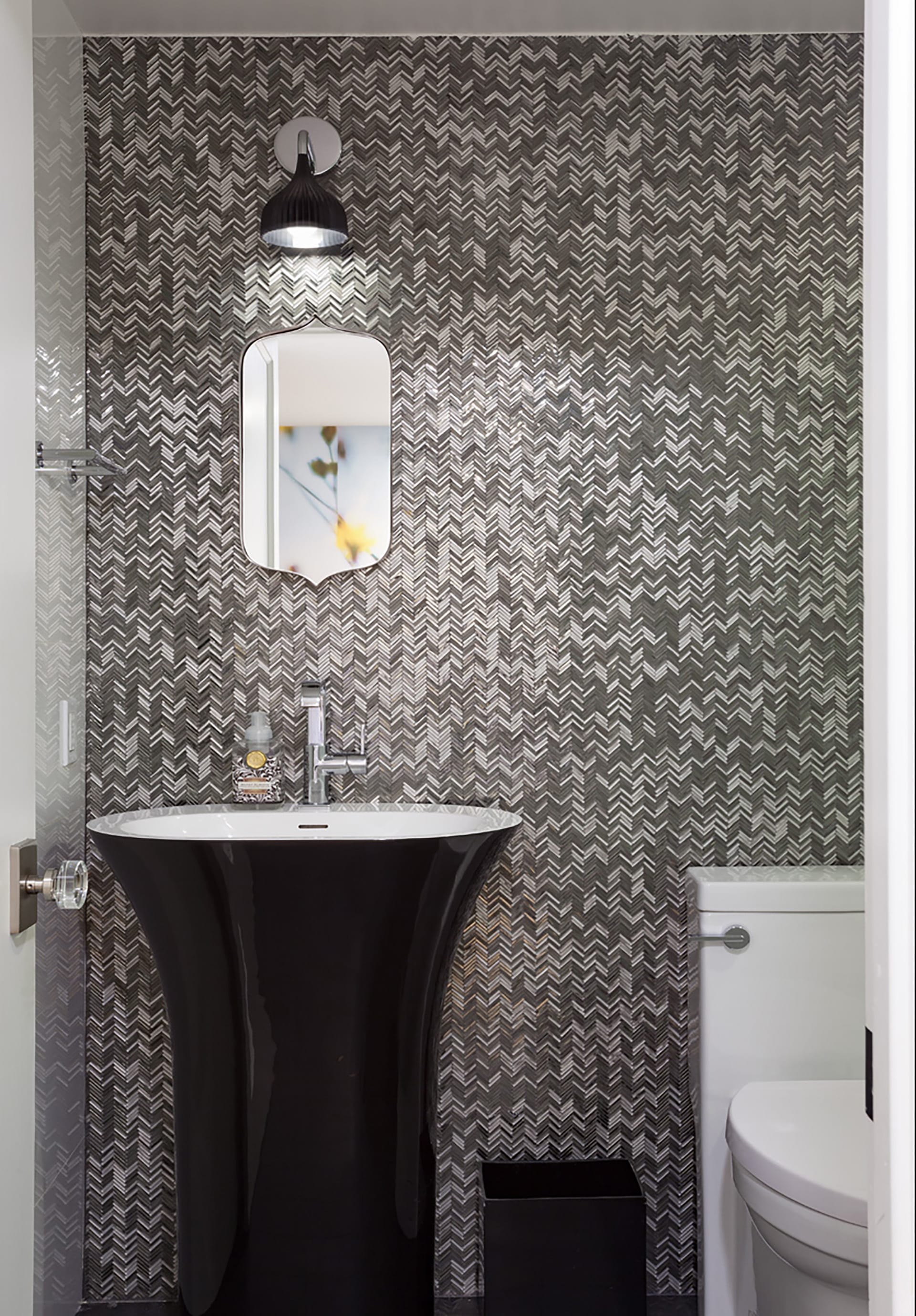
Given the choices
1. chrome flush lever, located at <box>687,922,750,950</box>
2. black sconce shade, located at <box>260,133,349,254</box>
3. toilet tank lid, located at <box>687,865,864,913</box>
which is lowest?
chrome flush lever, located at <box>687,922,750,950</box>

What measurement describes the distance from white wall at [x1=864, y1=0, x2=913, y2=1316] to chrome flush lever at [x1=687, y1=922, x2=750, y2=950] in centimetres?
122

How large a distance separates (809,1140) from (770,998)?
0.35m

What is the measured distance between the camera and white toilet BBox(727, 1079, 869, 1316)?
1396 millimetres

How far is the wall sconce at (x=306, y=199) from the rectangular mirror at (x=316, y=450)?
0.54 feet

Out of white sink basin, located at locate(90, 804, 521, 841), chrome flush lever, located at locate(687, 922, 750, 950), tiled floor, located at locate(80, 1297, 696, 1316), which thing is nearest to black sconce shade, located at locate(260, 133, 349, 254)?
white sink basin, located at locate(90, 804, 521, 841)

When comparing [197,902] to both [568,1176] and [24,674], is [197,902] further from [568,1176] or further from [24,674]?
[568,1176]

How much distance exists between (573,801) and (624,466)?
26.6 inches

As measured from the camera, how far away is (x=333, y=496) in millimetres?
2061

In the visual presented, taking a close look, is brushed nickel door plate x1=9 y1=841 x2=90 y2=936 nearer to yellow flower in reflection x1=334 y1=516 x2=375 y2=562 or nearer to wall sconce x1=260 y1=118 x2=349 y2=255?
yellow flower in reflection x1=334 y1=516 x2=375 y2=562

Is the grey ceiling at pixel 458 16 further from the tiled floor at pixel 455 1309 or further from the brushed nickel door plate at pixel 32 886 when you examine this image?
the tiled floor at pixel 455 1309

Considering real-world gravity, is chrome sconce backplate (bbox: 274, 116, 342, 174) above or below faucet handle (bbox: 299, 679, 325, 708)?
above

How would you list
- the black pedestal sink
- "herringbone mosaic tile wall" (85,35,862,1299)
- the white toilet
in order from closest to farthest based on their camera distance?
the white toilet, the black pedestal sink, "herringbone mosaic tile wall" (85,35,862,1299)

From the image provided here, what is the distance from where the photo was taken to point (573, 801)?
2.06 m

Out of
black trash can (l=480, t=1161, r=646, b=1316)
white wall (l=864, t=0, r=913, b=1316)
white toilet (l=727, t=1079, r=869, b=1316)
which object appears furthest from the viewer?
black trash can (l=480, t=1161, r=646, b=1316)
